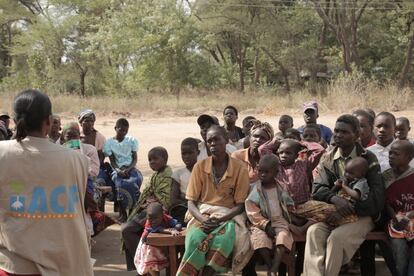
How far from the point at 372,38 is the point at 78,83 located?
1681cm

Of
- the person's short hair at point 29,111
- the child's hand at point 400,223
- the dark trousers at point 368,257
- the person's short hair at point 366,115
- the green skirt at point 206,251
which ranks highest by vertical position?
the person's short hair at point 29,111

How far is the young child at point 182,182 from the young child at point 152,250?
255mm

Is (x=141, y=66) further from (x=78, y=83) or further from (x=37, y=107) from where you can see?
(x=37, y=107)

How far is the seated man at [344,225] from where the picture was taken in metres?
4.47

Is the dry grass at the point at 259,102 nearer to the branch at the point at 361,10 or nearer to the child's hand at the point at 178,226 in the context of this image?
the branch at the point at 361,10

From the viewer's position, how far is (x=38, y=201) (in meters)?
2.62

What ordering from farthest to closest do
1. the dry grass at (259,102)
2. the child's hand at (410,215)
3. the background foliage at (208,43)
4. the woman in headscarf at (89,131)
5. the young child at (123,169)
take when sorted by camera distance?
the background foliage at (208,43)
the dry grass at (259,102)
the woman in headscarf at (89,131)
the young child at (123,169)
the child's hand at (410,215)

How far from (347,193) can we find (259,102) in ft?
64.8

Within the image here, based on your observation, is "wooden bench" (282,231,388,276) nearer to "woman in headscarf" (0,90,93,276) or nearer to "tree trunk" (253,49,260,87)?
"woman in headscarf" (0,90,93,276)

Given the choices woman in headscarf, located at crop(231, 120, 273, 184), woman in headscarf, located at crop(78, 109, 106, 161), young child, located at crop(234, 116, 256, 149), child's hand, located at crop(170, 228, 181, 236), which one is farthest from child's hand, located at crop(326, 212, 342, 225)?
woman in headscarf, located at crop(78, 109, 106, 161)

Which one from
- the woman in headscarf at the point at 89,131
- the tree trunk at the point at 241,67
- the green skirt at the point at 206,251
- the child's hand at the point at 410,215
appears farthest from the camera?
the tree trunk at the point at 241,67

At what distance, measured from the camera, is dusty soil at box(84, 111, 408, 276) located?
5.71 m

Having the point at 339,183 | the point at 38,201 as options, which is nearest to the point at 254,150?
the point at 339,183

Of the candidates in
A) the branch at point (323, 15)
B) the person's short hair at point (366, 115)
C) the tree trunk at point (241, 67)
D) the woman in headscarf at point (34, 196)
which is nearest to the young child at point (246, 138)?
the person's short hair at point (366, 115)
